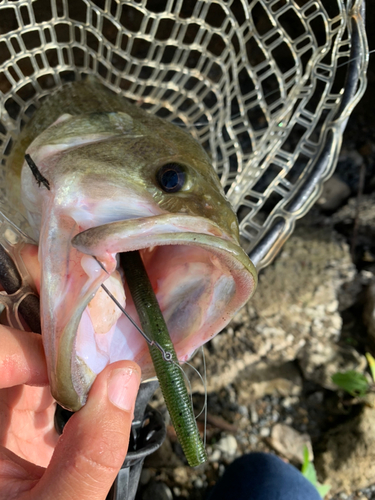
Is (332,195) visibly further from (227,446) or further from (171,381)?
(171,381)

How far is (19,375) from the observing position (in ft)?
3.56

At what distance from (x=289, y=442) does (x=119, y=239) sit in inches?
81.3

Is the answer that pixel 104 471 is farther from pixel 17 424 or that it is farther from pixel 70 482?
pixel 17 424

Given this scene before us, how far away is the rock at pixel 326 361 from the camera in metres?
2.54

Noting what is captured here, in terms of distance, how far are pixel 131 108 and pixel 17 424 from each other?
1278 millimetres

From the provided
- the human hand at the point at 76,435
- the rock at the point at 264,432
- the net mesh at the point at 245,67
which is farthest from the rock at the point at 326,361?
the human hand at the point at 76,435

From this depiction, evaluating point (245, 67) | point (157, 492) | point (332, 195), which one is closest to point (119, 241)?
point (245, 67)

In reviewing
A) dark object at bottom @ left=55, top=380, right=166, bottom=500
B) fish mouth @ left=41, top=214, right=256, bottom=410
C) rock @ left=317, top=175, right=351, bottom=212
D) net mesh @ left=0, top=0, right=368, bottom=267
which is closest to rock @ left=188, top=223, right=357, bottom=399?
rock @ left=317, top=175, right=351, bottom=212

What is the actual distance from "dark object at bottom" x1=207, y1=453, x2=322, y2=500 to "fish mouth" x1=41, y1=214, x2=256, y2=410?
1334 millimetres

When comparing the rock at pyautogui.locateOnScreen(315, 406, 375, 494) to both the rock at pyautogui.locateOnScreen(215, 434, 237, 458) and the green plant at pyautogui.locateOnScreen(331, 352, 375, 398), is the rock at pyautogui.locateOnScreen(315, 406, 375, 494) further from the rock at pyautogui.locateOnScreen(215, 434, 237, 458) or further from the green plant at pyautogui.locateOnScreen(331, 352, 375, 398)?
the rock at pyautogui.locateOnScreen(215, 434, 237, 458)

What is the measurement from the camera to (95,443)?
931mm

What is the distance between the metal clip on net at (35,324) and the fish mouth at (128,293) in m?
0.14

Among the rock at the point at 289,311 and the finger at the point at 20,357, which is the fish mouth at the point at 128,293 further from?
the rock at the point at 289,311

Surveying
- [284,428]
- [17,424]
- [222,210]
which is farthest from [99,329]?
[284,428]
